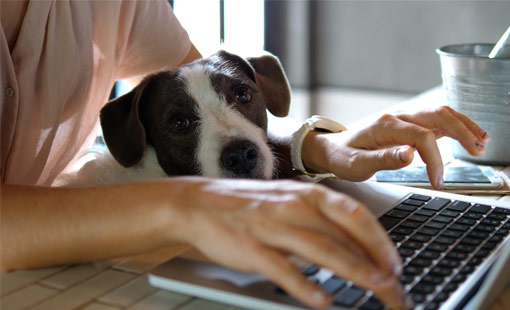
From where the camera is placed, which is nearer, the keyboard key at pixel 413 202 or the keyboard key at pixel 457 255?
the keyboard key at pixel 457 255

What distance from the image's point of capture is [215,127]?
1.05 meters

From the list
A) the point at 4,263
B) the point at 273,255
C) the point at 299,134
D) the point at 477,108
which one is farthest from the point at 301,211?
the point at 477,108

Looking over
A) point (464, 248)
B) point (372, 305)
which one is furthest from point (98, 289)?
point (464, 248)

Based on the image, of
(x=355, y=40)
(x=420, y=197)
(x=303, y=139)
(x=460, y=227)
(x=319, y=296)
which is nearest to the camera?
(x=319, y=296)

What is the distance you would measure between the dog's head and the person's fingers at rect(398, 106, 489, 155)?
10.7 inches

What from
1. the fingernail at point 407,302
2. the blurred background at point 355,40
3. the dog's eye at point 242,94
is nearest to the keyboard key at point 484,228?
the fingernail at point 407,302

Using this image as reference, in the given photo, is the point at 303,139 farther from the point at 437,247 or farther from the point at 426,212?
the point at 437,247

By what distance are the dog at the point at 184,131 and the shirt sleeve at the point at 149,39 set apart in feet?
0.42

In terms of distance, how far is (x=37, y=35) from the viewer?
3.12ft

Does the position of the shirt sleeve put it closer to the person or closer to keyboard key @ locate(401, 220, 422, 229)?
the person

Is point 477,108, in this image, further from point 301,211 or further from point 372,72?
point 372,72

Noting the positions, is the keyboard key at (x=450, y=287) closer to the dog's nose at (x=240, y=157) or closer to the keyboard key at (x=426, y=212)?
the keyboard key at (x=426, y=212)

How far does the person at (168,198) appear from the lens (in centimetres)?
51

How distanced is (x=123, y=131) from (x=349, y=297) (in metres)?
0.63
